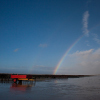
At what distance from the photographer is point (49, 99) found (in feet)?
44.3

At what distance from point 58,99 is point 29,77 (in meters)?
23.7

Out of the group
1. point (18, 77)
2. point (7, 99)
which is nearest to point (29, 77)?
point (18, 77)

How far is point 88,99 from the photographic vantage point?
44.9 feet

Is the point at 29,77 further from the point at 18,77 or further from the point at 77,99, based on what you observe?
the point at 77,99

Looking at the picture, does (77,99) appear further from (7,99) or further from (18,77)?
(18,77)

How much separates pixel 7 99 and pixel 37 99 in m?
2.93

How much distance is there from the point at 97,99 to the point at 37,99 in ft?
19.9

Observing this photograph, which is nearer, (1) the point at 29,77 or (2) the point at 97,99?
(2) the point at 97,99

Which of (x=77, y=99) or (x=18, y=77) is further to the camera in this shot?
(x=18, y=77)

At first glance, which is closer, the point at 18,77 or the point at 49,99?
the point at 49,99

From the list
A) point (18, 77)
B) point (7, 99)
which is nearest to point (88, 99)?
point (7, 99)

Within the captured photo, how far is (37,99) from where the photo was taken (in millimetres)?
13484

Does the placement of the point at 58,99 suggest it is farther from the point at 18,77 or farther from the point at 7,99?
the point at 18,77

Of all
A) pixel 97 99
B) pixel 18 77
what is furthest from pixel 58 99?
pixel 18 77
